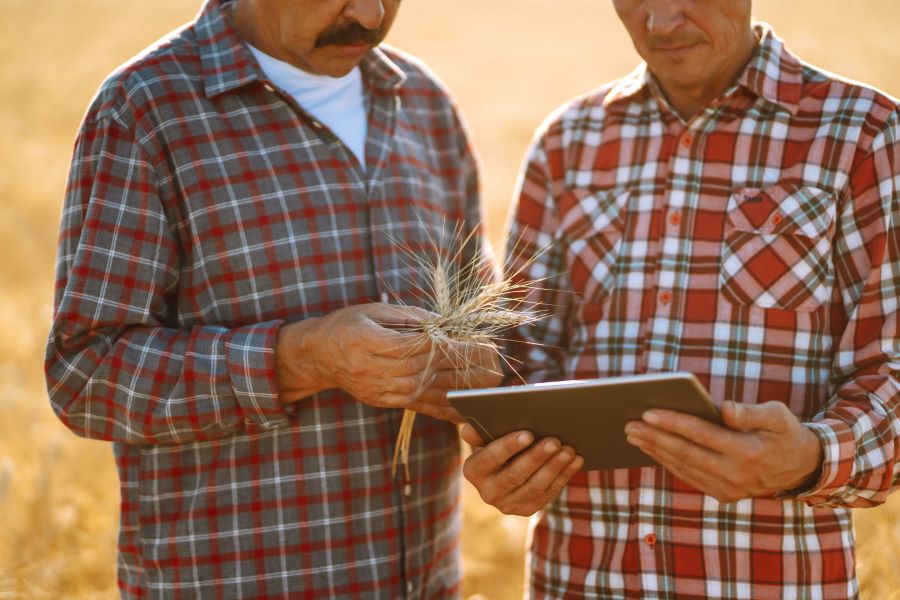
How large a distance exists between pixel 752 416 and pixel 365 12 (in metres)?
1.56

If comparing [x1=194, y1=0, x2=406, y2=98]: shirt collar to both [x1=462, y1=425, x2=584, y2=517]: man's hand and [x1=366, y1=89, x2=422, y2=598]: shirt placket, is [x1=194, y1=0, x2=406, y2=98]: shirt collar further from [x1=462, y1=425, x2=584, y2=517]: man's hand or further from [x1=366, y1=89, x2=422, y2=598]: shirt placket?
[x1=462, y1=425, x2=584, y2=517]: man's hand

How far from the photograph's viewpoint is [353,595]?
2.77 metres

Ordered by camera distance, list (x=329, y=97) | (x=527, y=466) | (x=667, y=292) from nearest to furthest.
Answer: (x=527, y=466) < (x=667, y=292) < (x=329, y=97)

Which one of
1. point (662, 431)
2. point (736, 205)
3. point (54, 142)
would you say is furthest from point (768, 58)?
point (54, 142)

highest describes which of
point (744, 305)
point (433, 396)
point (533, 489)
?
point (744, 305)

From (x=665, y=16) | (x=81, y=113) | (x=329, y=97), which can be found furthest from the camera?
(x=81, y=113)

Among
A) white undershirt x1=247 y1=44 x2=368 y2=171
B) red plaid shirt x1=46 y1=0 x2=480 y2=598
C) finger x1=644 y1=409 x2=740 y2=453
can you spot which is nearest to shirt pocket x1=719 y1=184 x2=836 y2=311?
finger x1=644 y1=409 x2=740 y2=453

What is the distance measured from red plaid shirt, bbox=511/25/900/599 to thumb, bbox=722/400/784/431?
0.27 metres

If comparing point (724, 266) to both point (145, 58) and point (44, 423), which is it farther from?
point (44, 423)

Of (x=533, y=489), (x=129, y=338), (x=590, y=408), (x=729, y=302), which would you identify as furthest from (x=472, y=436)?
(x=129, y=338)

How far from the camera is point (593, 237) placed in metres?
2.95

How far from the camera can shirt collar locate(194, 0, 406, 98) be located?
109 inches

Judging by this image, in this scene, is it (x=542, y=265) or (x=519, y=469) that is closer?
(x=519, y=469)

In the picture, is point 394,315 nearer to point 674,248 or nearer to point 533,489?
point 533,489
